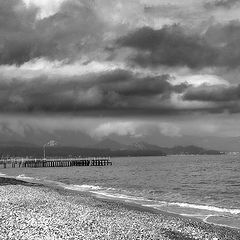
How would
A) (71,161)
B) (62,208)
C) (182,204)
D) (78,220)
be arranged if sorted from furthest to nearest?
1. (71,161)
2. (182,204)
3. (62,208)
4. (78,220)

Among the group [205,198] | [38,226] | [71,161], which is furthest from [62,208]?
[71,161]

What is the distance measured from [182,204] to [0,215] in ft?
65.3

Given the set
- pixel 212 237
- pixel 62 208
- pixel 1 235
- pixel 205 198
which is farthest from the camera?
pixel 205 198

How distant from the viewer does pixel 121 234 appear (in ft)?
57.1

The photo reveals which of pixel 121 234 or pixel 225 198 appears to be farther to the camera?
pixel 225 198

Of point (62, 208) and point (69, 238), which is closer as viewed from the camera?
point (69, 238)

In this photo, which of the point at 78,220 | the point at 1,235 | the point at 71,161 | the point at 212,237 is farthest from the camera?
the point at 71,161

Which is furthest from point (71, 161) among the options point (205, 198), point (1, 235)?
point (1, 235)

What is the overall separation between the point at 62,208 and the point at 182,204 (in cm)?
1366

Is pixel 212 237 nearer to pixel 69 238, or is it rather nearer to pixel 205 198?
pixel 69 238

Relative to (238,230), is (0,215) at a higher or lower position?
higher

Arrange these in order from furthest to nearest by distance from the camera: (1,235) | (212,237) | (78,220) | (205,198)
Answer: (205,198) < (78,220) < (212,237) < (1,235)

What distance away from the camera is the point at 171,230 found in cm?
1958

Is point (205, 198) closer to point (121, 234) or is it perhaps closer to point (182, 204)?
point (182, 204)
